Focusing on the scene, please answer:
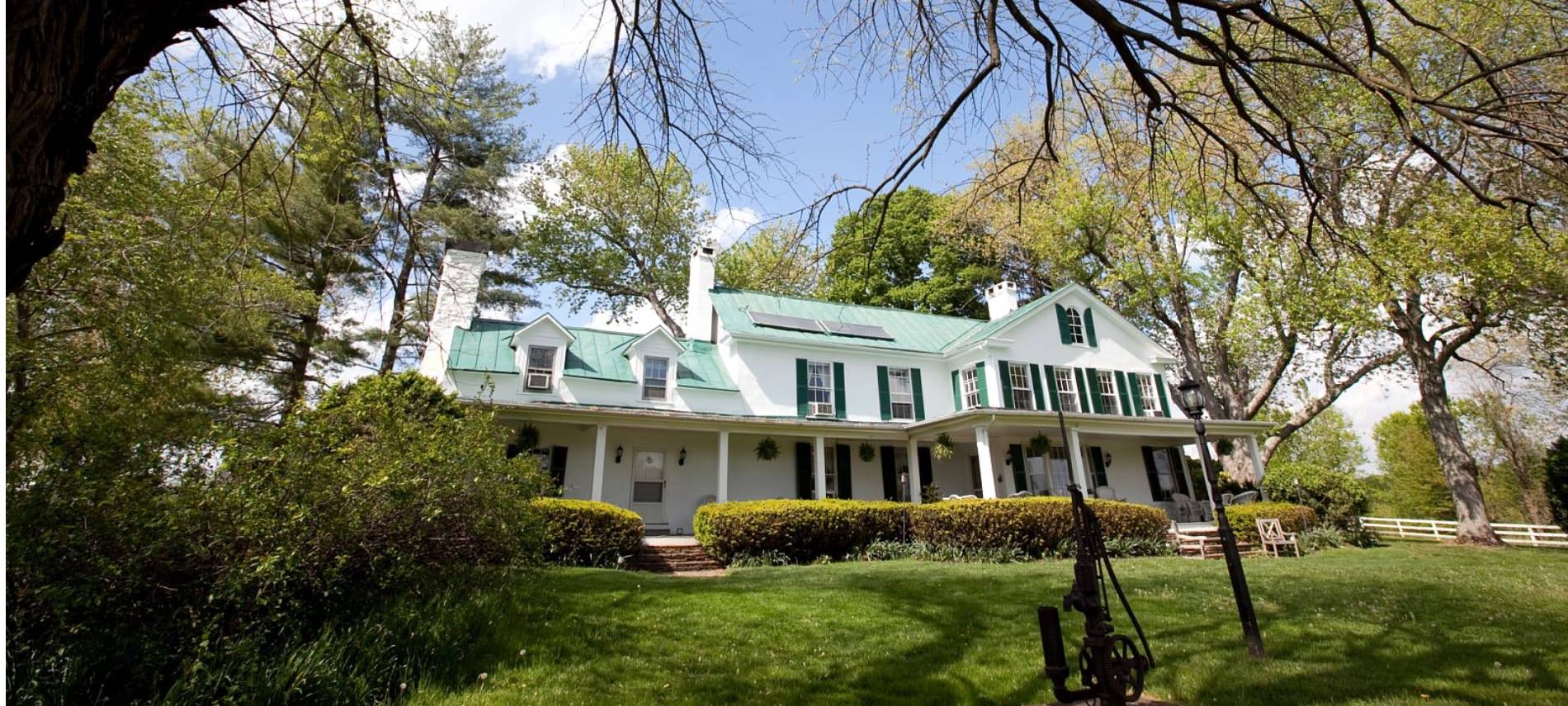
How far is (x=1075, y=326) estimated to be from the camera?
18.7 m

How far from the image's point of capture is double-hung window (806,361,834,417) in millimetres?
16656

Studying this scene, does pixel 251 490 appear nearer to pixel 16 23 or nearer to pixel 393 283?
pixel 393 283

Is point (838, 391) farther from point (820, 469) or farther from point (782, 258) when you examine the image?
point (782, 258)

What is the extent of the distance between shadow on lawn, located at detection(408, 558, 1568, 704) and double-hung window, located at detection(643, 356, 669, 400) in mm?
7419

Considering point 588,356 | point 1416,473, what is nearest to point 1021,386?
point 588,356

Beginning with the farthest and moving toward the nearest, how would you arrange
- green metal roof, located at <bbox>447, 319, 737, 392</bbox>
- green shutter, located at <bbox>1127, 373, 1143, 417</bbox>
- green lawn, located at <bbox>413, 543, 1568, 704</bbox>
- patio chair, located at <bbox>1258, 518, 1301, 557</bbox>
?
green shutter, located at <bbox>1127, 373, 1143, 417</bbox> < green metal roof, located at <bbox>447, 319, 737, 392</bbox> < patio chair, located at <bbox>1258, 518, 1301, 557</bbox> < green lawn, located at <bbox>413, 543, 1568, 704</bbox>

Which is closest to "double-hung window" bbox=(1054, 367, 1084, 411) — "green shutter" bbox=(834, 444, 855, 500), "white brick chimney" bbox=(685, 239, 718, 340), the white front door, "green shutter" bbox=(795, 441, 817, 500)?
"green shutter" bbox=(834, 444, 855, 500)

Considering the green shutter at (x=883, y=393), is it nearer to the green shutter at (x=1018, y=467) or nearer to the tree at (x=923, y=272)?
the green shutter at (x=1018, y=467)

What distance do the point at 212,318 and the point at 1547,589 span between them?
16.4 m

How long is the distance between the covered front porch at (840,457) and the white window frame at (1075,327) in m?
2.81

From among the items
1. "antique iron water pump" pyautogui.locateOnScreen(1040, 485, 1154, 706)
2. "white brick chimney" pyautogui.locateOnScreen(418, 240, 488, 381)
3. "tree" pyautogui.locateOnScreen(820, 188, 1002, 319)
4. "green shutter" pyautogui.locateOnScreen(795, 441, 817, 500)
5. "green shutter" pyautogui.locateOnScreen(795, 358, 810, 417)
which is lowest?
"antique iron water pump" pyautogui.locateOnScreen(1040, 485, 1154, 706)

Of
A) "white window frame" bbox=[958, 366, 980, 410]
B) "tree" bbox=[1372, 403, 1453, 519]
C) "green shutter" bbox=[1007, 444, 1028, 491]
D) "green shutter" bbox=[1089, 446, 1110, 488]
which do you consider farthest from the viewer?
"tree" bbox=[1372, 403, 1453, 519]

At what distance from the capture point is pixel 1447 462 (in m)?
15.2

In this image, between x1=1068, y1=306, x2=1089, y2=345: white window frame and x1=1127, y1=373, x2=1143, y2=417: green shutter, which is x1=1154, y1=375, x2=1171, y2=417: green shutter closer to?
x1=1127, y1=373, x2=1143, y2=417: green shutter
